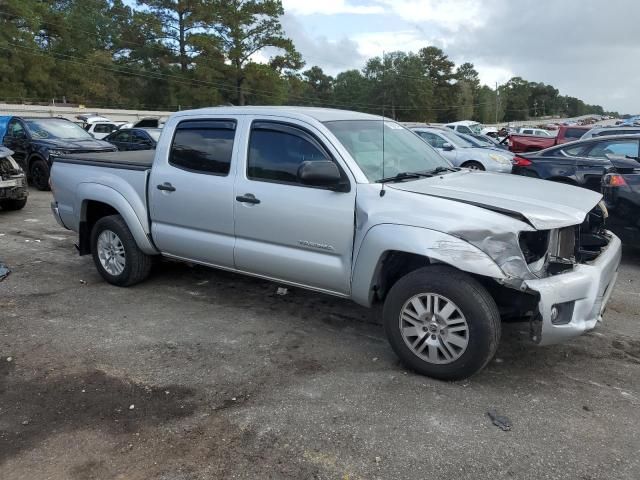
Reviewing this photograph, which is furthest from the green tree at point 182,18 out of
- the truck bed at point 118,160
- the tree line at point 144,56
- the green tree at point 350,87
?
the truck bed at point 118,160

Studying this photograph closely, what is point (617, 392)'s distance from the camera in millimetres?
3617

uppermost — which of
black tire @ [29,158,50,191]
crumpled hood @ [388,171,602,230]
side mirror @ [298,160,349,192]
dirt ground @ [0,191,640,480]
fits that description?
side mirror @ [298,160,349,192]

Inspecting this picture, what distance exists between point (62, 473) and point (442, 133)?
43.5ft

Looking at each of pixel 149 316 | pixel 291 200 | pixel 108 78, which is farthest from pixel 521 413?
pixel 108 78

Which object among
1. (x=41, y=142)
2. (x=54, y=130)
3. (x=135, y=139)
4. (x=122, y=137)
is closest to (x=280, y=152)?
(x=41, y=142)

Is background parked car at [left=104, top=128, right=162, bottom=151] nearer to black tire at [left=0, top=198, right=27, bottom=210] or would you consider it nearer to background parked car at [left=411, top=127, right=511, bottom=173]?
black tire at [left=0, top=198, right=27, bottom=210]

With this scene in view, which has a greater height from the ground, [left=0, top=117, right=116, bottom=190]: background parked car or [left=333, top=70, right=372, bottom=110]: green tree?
[left=333, top=70, right=372, bottom=110]: green tree

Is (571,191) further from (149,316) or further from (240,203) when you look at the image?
(149,316)

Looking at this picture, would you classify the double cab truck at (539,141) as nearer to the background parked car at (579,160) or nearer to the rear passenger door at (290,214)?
the background parked car at (579,160)

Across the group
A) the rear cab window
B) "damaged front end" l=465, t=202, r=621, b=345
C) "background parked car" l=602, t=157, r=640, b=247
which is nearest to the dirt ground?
"damaged front end" l=465, t=202, r=621, b=345

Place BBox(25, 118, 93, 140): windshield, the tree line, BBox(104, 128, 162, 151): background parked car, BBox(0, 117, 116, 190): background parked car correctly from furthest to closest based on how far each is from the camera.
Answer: the tree line < BBox(104, 128, 162, 151): background parked car < BBox(25, 118, 93, 140): windshield < BBox(0, 117, 116, 190): background parked car

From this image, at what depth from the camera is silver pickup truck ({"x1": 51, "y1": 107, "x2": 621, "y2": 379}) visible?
11.5ft

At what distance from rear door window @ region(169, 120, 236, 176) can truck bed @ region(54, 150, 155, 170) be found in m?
0.45

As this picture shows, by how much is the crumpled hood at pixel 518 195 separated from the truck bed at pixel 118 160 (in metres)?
2.88
